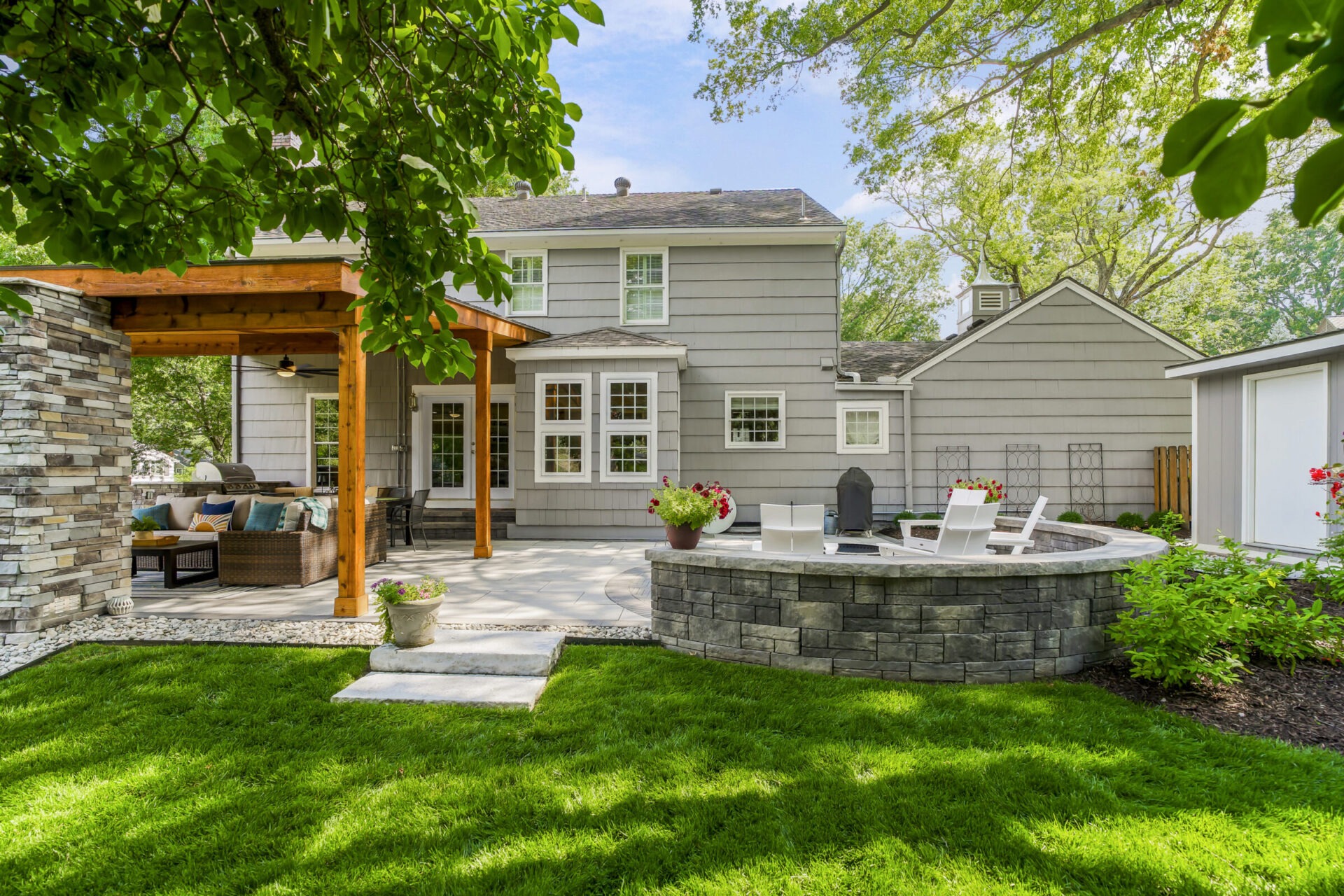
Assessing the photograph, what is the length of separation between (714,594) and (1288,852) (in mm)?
2814

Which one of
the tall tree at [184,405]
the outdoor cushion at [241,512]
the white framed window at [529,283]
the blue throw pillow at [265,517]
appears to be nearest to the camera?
the blue throw pillow at [265,517]

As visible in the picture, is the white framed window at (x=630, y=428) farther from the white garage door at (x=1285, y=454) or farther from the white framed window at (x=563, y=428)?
the white garage door at (x=1285, y=454)

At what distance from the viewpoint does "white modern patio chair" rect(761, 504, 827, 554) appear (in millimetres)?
5363

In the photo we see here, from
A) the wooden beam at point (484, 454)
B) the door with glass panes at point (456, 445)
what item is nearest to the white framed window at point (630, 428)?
the wooden beam at point (484, 454)

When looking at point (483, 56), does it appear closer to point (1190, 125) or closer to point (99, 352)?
point (1190, 125)

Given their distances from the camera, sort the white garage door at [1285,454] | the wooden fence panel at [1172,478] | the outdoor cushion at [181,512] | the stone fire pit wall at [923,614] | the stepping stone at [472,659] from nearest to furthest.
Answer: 1. the stone fire pit wall at [923,614]
2. the stepping stone at [472,659]
3. the white garage door at [1285,454]
4. the outdoor cushion at [181,512]
5. the wooden fence panel at [1172,478]

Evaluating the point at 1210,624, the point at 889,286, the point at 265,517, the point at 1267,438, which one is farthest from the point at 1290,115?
the point at 889,286

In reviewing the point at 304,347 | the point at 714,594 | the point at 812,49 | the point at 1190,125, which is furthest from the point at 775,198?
the point at 1190,125

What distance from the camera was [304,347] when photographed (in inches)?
378

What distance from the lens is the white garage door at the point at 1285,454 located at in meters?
6.96

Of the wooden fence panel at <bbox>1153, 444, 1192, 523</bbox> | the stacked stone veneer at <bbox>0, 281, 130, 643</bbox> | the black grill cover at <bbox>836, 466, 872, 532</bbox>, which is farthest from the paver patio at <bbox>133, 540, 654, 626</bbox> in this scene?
the wooden fence panel at <bbox>1153, 444, 1192, 523</bbox>

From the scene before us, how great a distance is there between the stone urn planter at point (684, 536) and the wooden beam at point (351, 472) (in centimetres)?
260

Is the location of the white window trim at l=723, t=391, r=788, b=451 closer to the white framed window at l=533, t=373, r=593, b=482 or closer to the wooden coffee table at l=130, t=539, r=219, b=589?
the white framed window at l=533, t=373, r=593, b=482

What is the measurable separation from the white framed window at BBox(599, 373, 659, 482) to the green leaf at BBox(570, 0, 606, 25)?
7822 mm
